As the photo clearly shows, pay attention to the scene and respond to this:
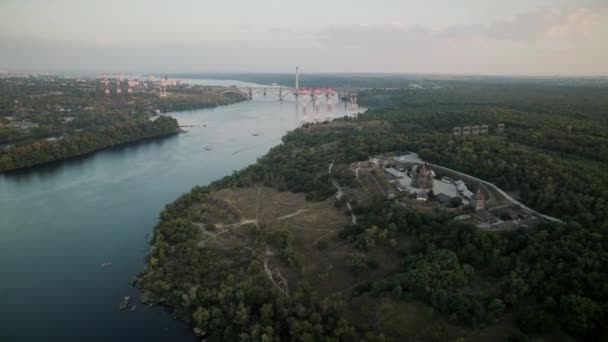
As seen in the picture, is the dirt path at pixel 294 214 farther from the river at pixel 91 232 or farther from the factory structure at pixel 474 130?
the factory structure at pixel 474 130

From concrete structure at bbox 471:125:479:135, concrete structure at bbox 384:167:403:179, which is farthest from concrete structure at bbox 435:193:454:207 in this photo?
concrete structure at bbox 471:125:479:135

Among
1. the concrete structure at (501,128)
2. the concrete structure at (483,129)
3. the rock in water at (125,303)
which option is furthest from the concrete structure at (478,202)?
the concrete structure at (483,129)

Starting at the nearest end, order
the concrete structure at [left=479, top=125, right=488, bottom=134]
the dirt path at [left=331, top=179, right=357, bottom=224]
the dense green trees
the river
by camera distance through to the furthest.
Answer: the river → the dirt path at [left=331, top=179, right=357, bottom=224] → the dense green trees → the concrete structure at [left=479, top=125, right=488, bottom=134]

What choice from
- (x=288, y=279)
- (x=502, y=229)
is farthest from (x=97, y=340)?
(x=502, y=229)

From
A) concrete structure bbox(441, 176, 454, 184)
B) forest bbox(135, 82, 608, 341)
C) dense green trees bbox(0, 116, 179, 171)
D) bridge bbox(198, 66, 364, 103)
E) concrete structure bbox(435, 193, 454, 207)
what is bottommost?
forest bbox(135, 82, 608, 341)

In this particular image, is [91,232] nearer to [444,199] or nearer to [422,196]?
[422,196]

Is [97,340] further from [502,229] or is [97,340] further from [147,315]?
[502,229]

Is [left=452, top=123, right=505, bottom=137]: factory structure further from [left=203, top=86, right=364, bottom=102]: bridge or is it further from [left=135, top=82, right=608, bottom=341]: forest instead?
[left=203, top=86, right=364, bottom=102]: bridge

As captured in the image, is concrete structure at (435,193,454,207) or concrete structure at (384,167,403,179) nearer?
concrete structure at (435,193,454,207)
